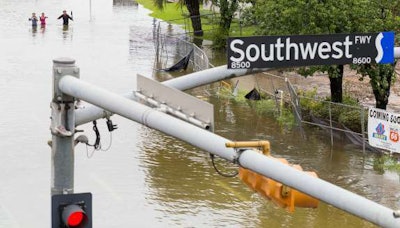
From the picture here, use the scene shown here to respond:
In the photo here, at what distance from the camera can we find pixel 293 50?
27.8 ft

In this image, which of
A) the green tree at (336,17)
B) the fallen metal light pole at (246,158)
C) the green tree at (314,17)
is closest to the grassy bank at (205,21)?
the green tree at (314,17)

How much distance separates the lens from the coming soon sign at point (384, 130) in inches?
851

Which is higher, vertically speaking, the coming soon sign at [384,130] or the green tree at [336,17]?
the green tree at [336,17]

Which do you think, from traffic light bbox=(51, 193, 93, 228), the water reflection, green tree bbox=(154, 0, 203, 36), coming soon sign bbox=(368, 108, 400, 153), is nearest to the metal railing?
coming soon sign bbox=(368, 108, 400, 153)

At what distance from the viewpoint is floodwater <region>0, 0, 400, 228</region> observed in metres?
17.2

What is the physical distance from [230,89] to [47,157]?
1145 cm

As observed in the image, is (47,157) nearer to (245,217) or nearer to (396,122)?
(245,217)

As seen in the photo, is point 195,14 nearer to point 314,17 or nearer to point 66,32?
point 66,32

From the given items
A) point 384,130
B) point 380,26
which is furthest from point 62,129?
point 380,26

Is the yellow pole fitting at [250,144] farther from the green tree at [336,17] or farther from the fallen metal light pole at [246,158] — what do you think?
the green tree at [336,17]

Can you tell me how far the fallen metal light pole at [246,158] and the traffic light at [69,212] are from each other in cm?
107

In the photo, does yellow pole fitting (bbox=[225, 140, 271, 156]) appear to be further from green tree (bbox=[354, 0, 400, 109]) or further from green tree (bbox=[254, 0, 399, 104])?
green tree (bbox=[354, 0, 400, 109])

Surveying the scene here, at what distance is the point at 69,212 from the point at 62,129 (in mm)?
801

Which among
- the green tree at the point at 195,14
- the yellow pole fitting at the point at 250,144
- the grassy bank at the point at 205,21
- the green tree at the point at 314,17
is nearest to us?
the yellow pole fitting at the point at 250,144
